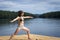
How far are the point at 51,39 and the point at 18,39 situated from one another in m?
1.93

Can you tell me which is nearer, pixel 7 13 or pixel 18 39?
pixel 18 39

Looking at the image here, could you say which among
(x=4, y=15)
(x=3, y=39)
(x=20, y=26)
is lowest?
(x=4, y=15)

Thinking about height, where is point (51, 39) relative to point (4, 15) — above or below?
above

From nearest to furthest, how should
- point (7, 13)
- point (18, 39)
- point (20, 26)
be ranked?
point (20, 26)
point (18, 39)
point (7, 13)

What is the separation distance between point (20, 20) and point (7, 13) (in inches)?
3108

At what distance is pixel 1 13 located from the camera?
93688 millimetres

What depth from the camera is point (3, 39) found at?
14.3 metres

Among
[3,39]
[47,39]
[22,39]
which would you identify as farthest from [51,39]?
[3,39]

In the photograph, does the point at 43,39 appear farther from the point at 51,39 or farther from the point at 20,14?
the point at 20,14

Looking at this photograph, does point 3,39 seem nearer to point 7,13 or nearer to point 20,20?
point 20,20

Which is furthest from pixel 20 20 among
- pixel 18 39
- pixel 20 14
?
pixel 18 39

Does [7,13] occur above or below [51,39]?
below

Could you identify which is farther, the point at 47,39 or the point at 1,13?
the point at 1,13

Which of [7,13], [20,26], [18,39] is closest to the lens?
[20,26]
